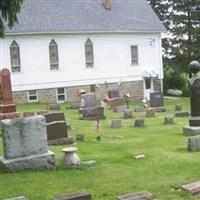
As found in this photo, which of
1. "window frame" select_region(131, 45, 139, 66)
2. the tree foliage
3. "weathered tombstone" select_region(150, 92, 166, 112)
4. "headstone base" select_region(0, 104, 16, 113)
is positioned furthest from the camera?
the tree foliage

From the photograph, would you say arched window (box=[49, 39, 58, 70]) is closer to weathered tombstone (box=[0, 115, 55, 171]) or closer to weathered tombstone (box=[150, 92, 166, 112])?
weathered tombstone (box=[150, 92, 166, 112])

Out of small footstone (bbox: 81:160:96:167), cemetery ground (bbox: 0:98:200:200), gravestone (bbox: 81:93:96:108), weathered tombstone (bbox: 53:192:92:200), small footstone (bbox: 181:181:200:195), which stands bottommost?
cemetery ground (bbox: 0:98:200:200)

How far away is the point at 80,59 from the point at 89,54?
2.99 ft

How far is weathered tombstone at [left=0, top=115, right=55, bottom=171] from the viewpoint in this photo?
11523 mm

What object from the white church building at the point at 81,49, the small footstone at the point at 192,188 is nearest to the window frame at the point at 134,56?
the white church building at the point at 81,49

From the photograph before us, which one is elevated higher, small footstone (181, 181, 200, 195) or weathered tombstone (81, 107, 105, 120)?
weathered tombstone (81, 107, 105, 120)

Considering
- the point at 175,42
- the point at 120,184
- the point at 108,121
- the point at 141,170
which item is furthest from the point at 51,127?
the point at 175,42

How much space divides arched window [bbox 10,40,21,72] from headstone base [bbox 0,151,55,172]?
23258mm

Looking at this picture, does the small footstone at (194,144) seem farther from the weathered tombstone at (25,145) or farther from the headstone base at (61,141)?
the weathered tombstone at (25,145)

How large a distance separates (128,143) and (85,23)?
Result: 75.1 ft

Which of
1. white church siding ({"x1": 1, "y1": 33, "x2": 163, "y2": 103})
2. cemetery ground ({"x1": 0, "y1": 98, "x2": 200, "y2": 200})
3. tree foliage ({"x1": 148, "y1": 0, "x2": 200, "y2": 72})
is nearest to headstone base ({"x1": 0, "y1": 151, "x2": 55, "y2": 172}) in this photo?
cemetery ground ({"x1": 0, "y1": 98, "x2": 200, "y2": 200})

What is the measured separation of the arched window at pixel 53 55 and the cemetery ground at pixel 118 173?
65.2ft

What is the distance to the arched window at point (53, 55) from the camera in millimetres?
35906

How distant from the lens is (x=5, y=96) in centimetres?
2247
